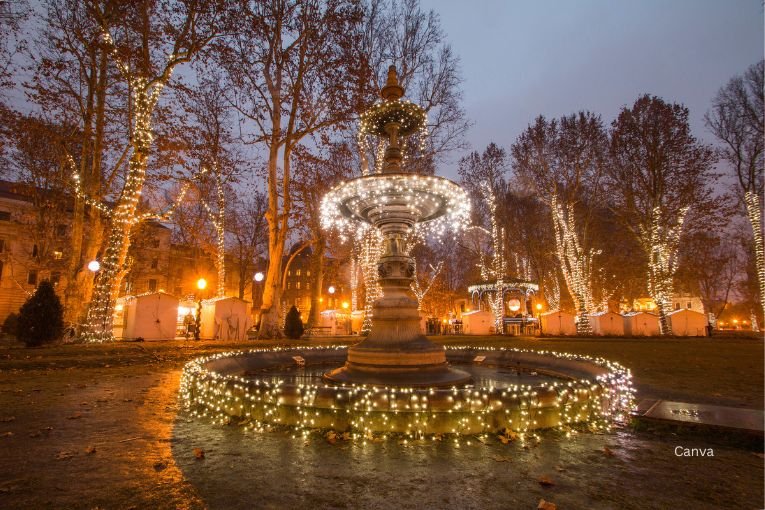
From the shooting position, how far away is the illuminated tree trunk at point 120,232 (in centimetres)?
1448

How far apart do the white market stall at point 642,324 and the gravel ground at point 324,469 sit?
29.5m

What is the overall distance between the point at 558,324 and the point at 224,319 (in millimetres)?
23928

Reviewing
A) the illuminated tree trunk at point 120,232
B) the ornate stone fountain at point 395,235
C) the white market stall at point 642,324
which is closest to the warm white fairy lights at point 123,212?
the illuminated tree trunk at point 120,232

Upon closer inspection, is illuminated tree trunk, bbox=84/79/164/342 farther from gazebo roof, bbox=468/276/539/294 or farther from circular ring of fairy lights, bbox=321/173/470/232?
gazebo roof, bbox=468/276/539/294

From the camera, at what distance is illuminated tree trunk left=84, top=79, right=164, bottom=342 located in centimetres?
1448

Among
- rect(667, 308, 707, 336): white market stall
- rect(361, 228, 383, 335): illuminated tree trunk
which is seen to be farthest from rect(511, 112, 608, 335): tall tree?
rect(361, 228, 383, 335): illuminated tree trunk

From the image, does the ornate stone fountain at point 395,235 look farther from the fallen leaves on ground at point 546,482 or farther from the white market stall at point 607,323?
the white market stall at point 607,323

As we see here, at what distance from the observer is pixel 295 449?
3750 mm

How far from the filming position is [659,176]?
24.2 m

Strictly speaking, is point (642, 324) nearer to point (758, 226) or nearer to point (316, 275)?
point (758, 226)

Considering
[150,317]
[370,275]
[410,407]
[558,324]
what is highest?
[370,275]

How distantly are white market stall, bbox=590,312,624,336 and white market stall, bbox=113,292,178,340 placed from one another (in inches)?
1126

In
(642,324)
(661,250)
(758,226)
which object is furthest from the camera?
(642,324)

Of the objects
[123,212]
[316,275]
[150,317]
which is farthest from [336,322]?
[123,212]
